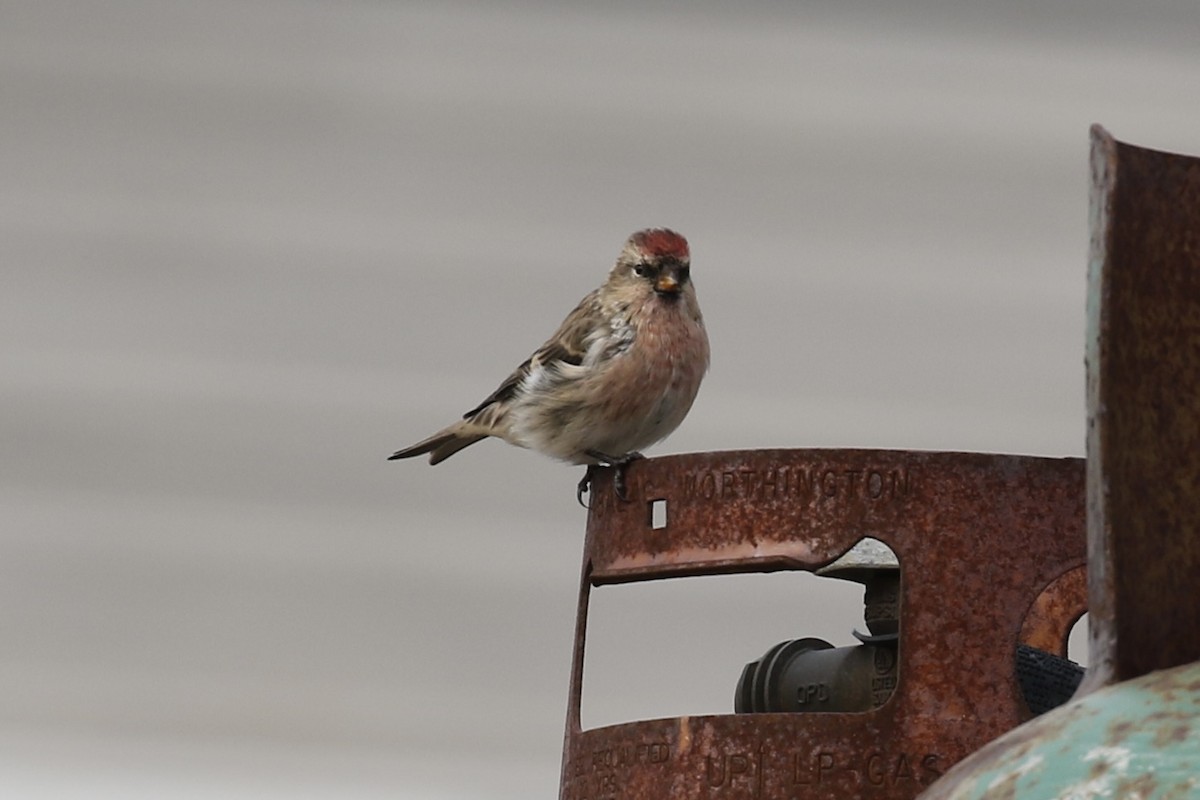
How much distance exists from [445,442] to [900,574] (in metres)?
2.83

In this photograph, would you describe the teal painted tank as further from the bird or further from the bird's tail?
the bird's tail

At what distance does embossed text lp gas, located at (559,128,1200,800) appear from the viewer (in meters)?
2.66

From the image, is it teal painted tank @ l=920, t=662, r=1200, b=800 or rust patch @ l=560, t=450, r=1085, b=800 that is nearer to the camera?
teal painted tank @ l=920, t=662, r=1200, b=800

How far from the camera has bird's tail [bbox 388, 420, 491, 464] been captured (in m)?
5.44

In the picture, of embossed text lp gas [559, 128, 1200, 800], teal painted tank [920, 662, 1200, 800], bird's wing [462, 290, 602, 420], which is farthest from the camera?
bird's wing [462, 290, 602, 420]

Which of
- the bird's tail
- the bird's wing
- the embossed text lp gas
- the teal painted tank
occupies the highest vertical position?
the bird's wing

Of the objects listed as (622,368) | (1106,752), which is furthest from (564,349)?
(1106,752)

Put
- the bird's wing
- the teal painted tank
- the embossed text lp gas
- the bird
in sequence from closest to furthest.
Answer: the teal painted tank, the embossed text lp gas, the bird, the bird's wing

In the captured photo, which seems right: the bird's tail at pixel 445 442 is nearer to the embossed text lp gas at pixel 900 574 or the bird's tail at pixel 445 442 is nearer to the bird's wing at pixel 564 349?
the bird's wing at pixel 564 349

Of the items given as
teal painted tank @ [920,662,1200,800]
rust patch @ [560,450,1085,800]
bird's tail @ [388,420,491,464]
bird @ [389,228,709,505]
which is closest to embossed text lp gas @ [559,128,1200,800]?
rust patch @ [560,450,1085,800]

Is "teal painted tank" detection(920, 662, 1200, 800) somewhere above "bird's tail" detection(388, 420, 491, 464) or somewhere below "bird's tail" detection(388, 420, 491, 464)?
below

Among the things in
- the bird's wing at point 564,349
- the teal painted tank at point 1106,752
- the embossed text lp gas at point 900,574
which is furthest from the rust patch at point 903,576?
the bird's wing at point 564,349

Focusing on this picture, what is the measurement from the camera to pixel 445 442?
5438 millimetres

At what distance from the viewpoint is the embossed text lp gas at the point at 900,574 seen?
2.66 m
